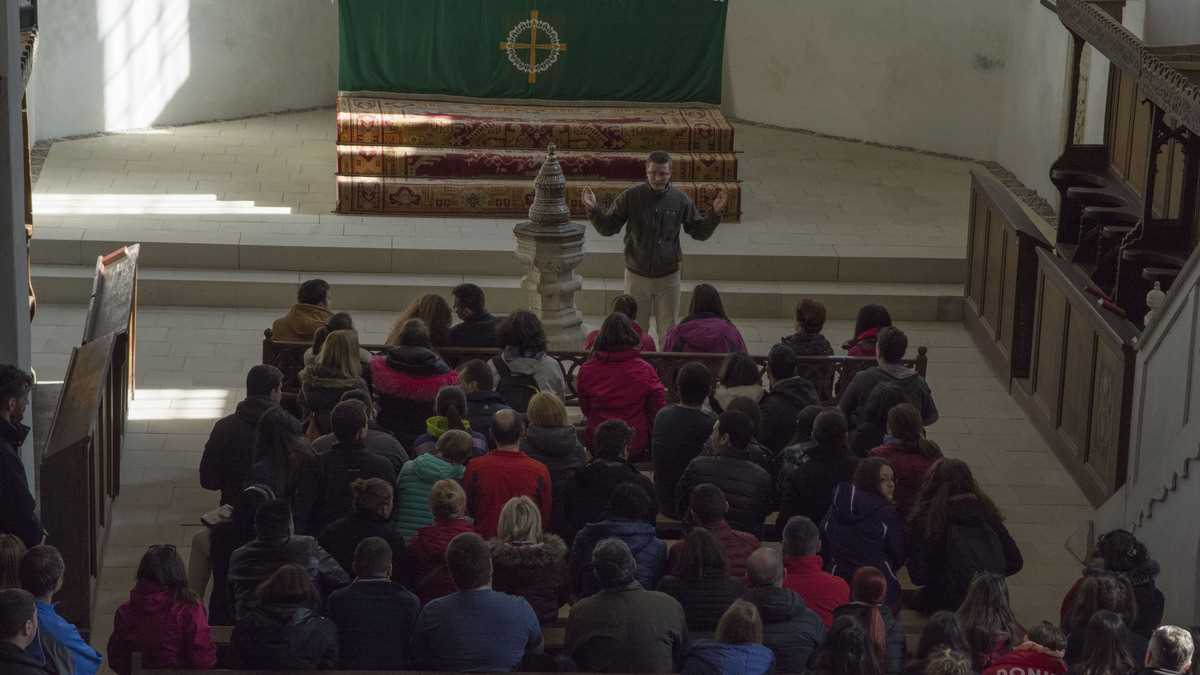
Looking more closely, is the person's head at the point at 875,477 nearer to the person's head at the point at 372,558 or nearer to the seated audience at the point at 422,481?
the seated audience at the point at 422,481

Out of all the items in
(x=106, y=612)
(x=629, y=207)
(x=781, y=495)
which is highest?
(x=629, y=207)

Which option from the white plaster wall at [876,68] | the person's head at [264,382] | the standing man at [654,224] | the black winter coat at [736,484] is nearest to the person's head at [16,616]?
the person's head at [264,382]

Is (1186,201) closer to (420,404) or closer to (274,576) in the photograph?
(420,404)

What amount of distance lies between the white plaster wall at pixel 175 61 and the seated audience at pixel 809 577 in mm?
11424

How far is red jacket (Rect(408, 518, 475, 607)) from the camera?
7488 millimetres

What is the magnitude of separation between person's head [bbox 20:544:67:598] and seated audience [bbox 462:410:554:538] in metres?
2.06

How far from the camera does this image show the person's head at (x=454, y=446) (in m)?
8.12

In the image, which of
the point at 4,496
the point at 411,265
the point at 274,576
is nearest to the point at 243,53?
the point at 411,265

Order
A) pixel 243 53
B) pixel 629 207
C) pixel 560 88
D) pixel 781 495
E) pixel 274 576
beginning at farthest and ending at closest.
Result: 1. pixel 243 53
2. pixel 560 88
3. pixel 629 207
4. pixel 781 495
5. pixel 274 576

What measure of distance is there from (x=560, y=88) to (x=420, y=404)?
25.3 feet

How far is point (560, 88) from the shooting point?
16766 millimetres

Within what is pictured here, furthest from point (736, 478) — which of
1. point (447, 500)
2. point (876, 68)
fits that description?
point (876, 68)

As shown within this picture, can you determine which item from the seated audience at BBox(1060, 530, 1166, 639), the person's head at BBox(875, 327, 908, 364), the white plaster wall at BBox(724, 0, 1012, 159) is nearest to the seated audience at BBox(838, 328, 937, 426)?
the person's head at BBox(875, 327, 908, 364)

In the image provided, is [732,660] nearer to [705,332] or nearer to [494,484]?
[494,484]
